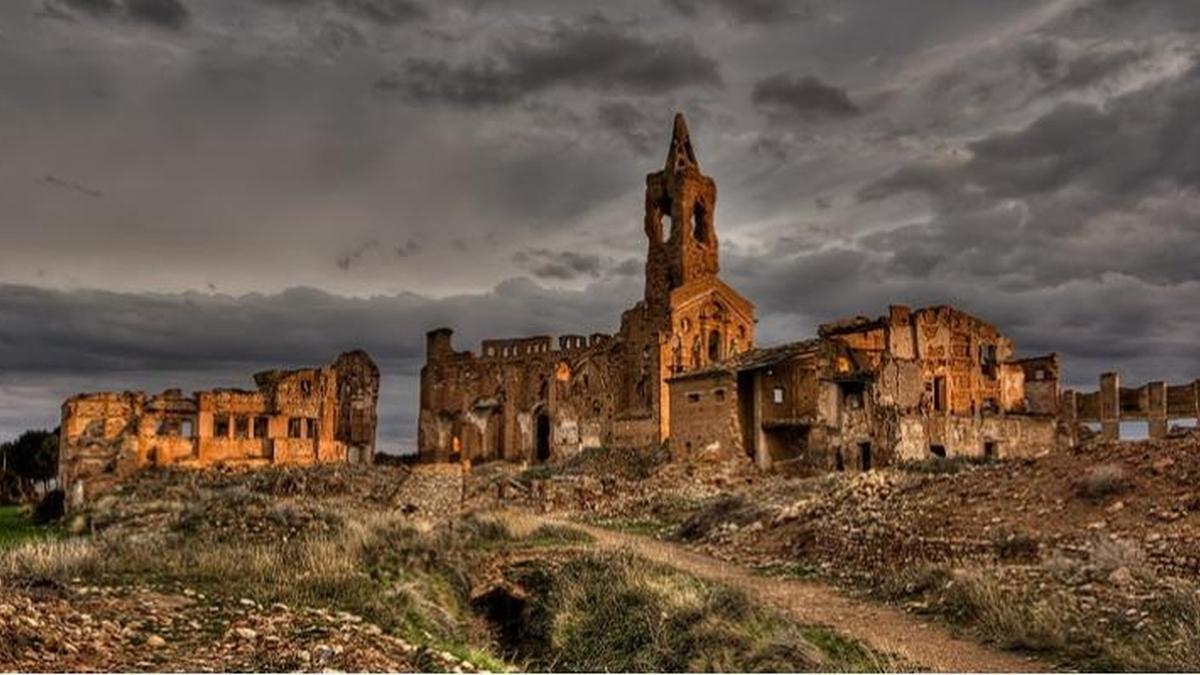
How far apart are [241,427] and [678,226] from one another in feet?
90.5

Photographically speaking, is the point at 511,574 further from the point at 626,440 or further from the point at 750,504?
the point at 626,440

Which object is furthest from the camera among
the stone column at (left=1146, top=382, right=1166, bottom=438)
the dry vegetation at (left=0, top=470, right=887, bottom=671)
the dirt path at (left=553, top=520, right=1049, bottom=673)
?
the stone column at (left=1146, top=382, right=1166, bottom=438)

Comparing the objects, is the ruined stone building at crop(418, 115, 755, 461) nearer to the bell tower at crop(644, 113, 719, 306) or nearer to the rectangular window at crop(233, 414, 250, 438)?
the bell tower at crop(644, 113, 719, 306)

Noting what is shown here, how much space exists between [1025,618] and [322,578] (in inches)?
356

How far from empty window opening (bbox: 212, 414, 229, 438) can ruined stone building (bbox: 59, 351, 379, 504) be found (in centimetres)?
5

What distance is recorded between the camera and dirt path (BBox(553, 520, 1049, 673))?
11562 mm

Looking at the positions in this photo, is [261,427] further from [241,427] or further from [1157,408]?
[1157,408]

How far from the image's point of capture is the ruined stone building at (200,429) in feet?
146

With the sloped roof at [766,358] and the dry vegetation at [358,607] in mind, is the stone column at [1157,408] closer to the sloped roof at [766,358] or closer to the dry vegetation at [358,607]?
the sloped roof at [766,358]

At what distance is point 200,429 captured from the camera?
158 feet

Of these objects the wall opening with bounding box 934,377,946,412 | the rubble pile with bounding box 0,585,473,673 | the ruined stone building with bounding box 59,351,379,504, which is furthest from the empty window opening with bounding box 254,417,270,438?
the rubble pile with bounding box 0,585,473,673

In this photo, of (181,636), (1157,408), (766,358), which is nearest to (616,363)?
(766,358)

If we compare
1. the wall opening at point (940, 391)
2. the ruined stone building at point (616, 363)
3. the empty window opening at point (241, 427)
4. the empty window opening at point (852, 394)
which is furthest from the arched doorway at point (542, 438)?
the empty window opening at point (852, 394)

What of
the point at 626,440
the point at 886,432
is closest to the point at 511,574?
the point at 886,432
